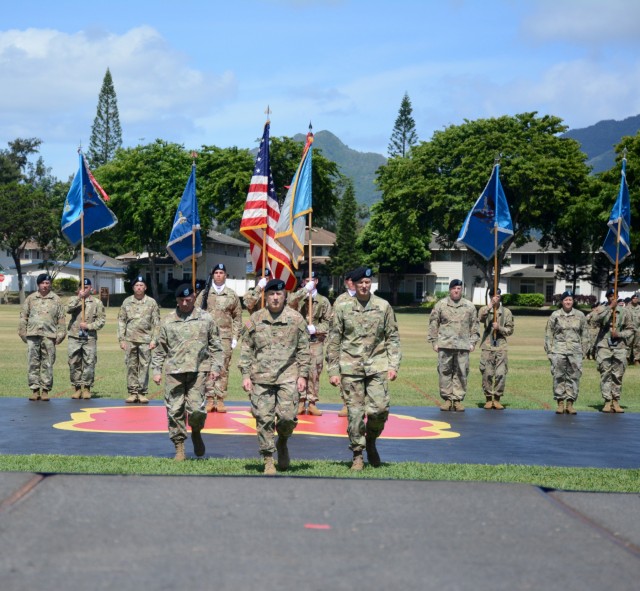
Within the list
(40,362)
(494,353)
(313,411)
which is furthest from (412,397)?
(40,362)

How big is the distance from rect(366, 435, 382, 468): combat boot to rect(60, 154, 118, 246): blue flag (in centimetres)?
1043

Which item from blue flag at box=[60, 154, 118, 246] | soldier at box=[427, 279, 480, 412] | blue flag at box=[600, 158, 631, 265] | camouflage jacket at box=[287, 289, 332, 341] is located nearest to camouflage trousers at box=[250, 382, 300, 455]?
camouflage jacket at box=[287, 289, 332, 341]

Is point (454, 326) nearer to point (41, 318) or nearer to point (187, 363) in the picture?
point (41, 318)

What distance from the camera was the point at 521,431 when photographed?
49.4ft

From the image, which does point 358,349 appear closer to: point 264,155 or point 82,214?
point 264,155

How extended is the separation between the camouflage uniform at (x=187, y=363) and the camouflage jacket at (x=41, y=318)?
266 inches

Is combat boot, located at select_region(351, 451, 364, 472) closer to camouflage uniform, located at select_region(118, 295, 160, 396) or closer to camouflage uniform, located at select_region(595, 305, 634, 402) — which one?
camouflage uniform, located at select_region(118, 295, 160, 396)

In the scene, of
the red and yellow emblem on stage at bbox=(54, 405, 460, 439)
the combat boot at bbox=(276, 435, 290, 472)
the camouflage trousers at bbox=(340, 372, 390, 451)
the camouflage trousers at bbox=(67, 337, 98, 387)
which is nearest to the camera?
the combat boot at bbox=(276, 435, 290, 472)

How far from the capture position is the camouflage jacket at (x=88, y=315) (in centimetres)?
1848

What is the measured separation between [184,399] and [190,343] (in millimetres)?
634

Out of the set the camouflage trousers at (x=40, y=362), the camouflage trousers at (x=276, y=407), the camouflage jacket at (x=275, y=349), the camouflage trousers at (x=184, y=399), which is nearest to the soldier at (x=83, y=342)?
the camouflage trousers at (x=40, y=362)

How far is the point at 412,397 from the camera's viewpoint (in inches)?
798

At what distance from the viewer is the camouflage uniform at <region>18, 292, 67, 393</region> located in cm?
1809

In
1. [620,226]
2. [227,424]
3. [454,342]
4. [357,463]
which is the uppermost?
[620,226]
